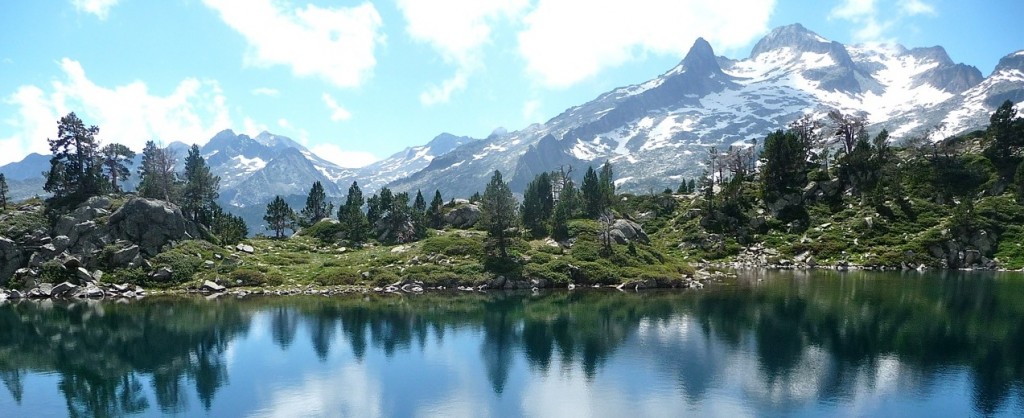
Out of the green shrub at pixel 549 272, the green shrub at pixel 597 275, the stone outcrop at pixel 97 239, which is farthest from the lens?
the green shrub at pixel 597 275

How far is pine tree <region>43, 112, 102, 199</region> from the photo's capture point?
10319cm

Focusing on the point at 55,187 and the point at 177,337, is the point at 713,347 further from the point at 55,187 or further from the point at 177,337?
the point at 55,187

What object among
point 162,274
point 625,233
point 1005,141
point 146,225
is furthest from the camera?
point 1005,141

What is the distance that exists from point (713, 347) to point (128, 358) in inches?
2117

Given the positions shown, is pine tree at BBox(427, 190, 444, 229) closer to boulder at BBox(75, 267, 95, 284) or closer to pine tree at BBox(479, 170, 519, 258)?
pine tree at BBox(479, 170, 519, 258)

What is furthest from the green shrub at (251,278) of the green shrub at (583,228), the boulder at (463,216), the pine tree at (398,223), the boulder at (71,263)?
the green shrub at (583,228)

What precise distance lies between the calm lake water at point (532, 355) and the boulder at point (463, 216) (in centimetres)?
5104

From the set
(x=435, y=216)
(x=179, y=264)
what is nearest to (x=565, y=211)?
(x=435, y=216)

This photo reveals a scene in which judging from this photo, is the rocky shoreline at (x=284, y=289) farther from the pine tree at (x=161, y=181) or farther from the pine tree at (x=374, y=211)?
the pine tree at (x=374, y=211)

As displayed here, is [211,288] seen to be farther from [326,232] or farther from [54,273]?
[326,232]

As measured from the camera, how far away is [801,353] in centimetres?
4741

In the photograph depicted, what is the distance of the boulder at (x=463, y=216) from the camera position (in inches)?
5172

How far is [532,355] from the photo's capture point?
50375 millimetres

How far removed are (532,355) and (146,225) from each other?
7620cm
